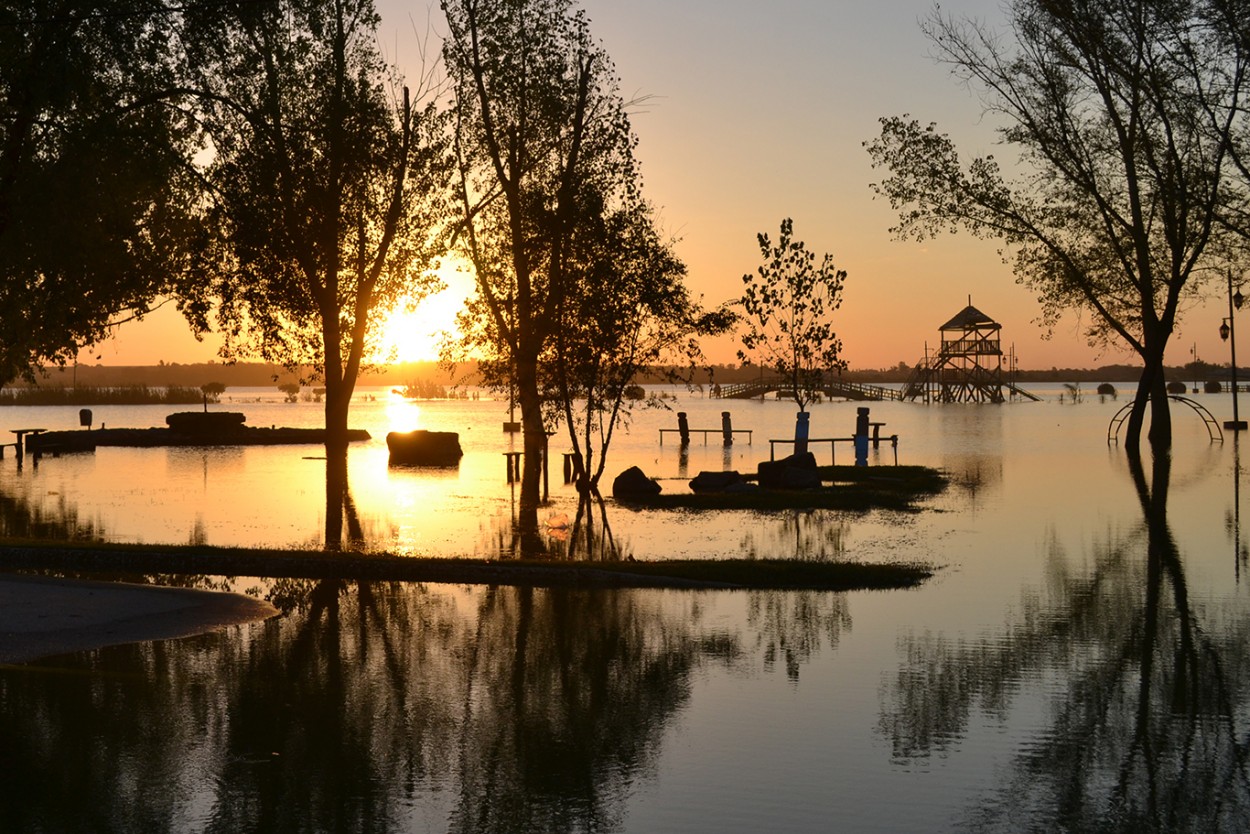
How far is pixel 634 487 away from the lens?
104ft

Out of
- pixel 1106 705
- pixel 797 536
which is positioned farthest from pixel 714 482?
pixel 1106 705

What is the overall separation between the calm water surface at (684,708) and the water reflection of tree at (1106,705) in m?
0.03

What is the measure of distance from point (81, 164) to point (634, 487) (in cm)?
1463

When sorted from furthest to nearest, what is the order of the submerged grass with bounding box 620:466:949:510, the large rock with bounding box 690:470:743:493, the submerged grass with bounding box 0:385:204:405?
the submerged grass with bounding box 0:385:204:405, the large rock with bounding box 690:470:743:493, the submerged grass with bounding box 620:466:949:510

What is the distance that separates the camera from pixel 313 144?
25828 mm

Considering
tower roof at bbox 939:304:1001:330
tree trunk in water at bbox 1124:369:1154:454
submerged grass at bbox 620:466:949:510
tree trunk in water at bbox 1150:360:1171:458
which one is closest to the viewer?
submerged grass at bbox 620:466:949:510

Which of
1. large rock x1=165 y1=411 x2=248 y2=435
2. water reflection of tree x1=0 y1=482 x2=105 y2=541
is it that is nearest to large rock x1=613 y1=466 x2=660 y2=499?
water reflection of tree x1=0 y1=482 x2=105 y2=541

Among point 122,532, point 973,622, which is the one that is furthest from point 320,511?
point 973,622

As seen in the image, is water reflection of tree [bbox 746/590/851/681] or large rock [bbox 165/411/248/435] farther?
large rock [bbox 165/411/248/435]

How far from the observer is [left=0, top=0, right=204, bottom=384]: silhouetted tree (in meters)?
21.4

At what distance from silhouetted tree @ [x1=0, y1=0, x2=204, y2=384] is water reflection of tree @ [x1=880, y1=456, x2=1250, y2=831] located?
16315mm

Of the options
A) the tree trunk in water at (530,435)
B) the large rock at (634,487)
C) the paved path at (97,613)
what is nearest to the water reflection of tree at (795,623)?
the paved path at (97,613)

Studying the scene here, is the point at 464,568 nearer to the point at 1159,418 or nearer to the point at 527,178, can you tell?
the point at 527,178

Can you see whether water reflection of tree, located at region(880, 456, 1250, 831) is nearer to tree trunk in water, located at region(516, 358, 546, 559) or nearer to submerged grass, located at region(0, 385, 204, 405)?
tree trunk in water, located at region(516, 358, 546, 559)
